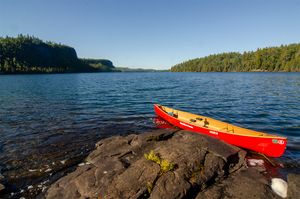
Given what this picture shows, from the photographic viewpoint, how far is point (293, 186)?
7941 mm

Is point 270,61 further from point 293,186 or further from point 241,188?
point 241,188

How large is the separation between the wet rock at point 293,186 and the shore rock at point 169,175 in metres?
0.73

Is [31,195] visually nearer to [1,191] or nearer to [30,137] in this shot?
[1,191]

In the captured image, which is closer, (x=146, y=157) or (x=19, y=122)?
(x=146, y=157)

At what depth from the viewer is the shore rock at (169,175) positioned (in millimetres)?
7660

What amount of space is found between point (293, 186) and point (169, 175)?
15.9ft

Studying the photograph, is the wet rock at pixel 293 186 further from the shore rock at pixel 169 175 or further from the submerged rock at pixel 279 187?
the shore rock at pixel 169 175

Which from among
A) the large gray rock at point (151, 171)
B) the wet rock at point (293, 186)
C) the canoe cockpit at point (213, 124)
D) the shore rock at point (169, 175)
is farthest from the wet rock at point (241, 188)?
the canoe cockpit at point (213, 124)

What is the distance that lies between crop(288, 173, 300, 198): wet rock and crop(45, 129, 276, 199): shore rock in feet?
2.40

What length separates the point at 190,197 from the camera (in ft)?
25.0

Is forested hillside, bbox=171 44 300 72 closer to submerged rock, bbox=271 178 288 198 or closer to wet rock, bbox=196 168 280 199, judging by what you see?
submerged rock, bbox=271 178 288 198

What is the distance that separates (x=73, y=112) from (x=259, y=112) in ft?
74.1

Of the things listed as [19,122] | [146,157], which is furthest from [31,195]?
[19,122]

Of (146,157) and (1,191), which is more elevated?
(146,157)
